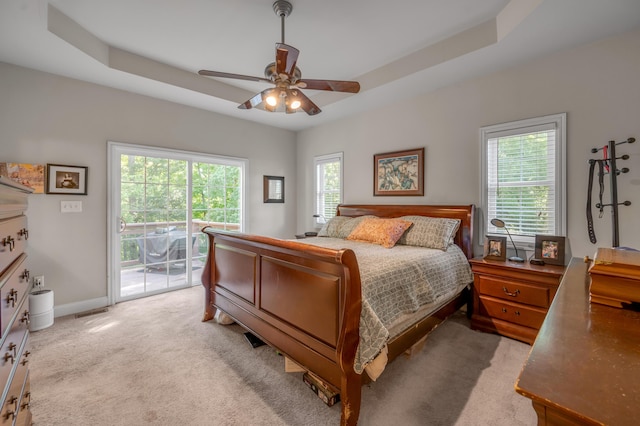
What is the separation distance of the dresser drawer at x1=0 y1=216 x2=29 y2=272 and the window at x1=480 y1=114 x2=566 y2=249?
12.2 ft

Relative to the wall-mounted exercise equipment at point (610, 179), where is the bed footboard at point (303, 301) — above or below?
below

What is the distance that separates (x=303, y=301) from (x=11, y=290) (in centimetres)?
137

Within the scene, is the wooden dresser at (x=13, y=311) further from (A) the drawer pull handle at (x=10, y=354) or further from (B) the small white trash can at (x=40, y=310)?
(B) the small white trash can at (x=40, y=310)

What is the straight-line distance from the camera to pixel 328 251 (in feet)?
5.17

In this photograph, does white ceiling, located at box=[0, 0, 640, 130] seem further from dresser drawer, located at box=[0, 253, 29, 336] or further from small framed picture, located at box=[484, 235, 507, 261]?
dresser drawer, located at box=[0, 253, 29, 336]

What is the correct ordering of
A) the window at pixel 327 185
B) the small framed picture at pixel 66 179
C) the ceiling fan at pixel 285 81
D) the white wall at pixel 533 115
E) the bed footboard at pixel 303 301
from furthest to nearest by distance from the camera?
the window at pixel 327 185 → the small framed picture at pixel 66 179 → the white wall at pixel 533 115 → the ceiling fan at pixel 285 81 → the bed footboard at pixel 303 301

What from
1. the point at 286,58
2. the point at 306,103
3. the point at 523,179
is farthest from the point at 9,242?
the point at 523,179

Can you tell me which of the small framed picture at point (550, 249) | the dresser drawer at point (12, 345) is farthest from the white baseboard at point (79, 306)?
the small framed picture at point (550, 249)

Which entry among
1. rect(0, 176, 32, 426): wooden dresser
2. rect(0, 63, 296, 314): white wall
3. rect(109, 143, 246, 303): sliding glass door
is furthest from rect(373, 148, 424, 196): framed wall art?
rect(0, 176, 32, 426): wooden dresser

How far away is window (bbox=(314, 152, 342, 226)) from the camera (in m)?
4.80

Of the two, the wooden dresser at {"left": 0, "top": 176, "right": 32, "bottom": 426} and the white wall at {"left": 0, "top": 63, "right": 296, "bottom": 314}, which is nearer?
the wooden dresser at {"left": 0, "top": 176, "right": 32, "bottom": 426}

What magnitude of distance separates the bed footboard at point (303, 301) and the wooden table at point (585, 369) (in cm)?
92

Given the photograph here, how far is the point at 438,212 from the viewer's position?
342 centimetres

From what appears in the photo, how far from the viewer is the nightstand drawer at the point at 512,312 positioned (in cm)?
245
